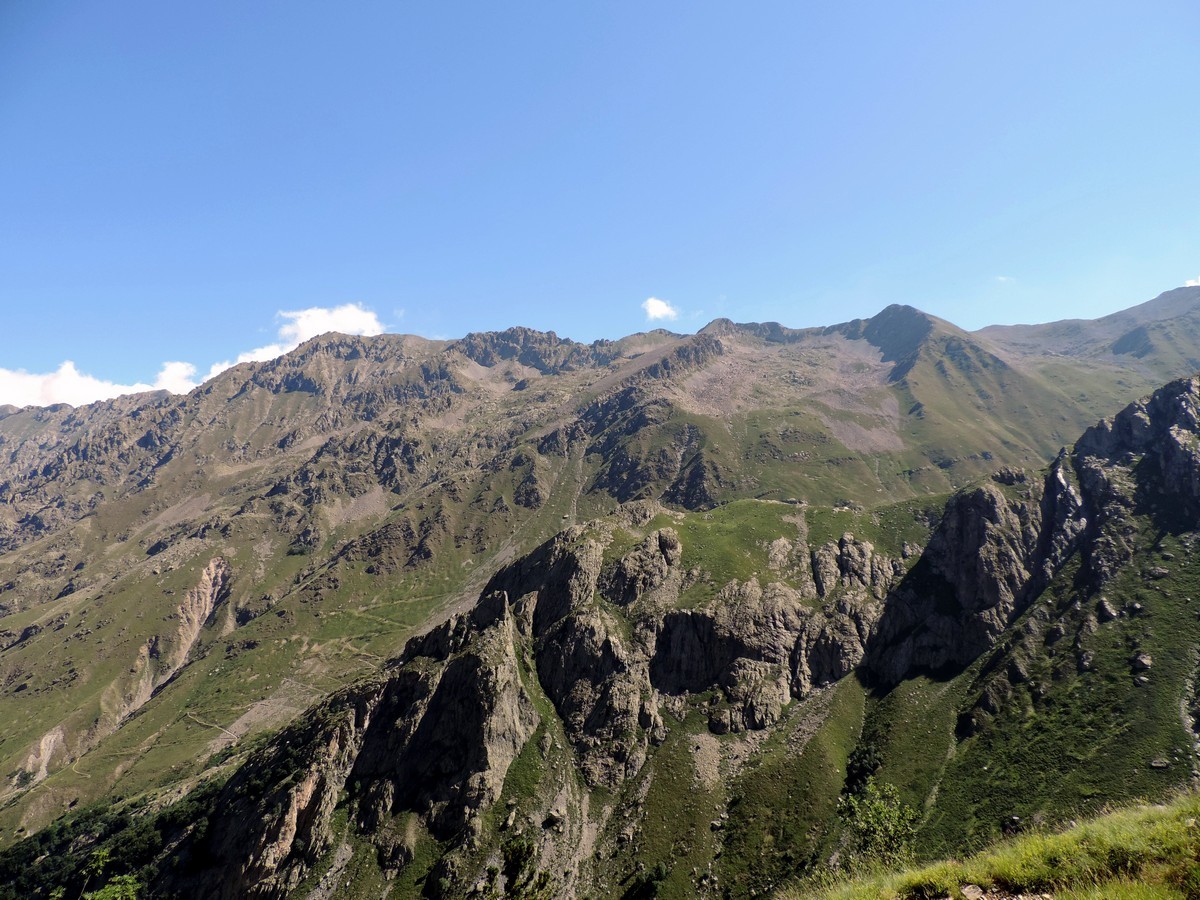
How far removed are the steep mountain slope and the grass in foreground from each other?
309ft

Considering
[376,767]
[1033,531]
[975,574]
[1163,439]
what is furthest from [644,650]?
[1163,439]

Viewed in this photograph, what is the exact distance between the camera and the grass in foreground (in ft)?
40.0

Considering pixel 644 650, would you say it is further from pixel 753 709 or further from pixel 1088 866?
pixel 1088 866

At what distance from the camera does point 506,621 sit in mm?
148375

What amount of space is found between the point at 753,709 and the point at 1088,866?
134238mm

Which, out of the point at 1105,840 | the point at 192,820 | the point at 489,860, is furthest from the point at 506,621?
the point at 1105,840

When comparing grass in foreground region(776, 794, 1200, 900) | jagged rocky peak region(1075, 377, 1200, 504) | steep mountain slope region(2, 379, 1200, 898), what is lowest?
steep mountain slope region(2, 379, 1200, 898)

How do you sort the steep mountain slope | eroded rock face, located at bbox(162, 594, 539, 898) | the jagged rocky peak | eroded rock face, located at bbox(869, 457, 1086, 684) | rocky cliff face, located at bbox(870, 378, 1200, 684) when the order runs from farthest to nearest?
the jagged rocky peak < eroded rock face, located at bbox(869, 457, 1086, 684) < rocky cliff face, located at bbox(870, 378, 1200, 684) < eroded rock face, located at bbox(162, 594, 539, 898) < the steep mountain slope

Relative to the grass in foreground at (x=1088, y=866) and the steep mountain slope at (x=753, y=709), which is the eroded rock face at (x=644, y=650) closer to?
the steep mountain slope at (x=753, y=709)

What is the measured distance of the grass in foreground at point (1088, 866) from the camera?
40.0 ft

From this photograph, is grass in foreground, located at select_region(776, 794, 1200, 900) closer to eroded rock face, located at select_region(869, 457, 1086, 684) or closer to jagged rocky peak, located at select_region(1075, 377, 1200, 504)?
eroded rock face, located at select_region(869, 457, 1086, 684)

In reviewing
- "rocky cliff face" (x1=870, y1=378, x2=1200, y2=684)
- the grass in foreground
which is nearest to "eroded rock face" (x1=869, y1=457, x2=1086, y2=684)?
"rocky cliff face" (x1=870, y1=378, x2=1200, y2=684)

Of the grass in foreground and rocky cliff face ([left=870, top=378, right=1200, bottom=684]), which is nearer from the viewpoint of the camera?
the grass in foreground

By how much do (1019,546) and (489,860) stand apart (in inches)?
6491
